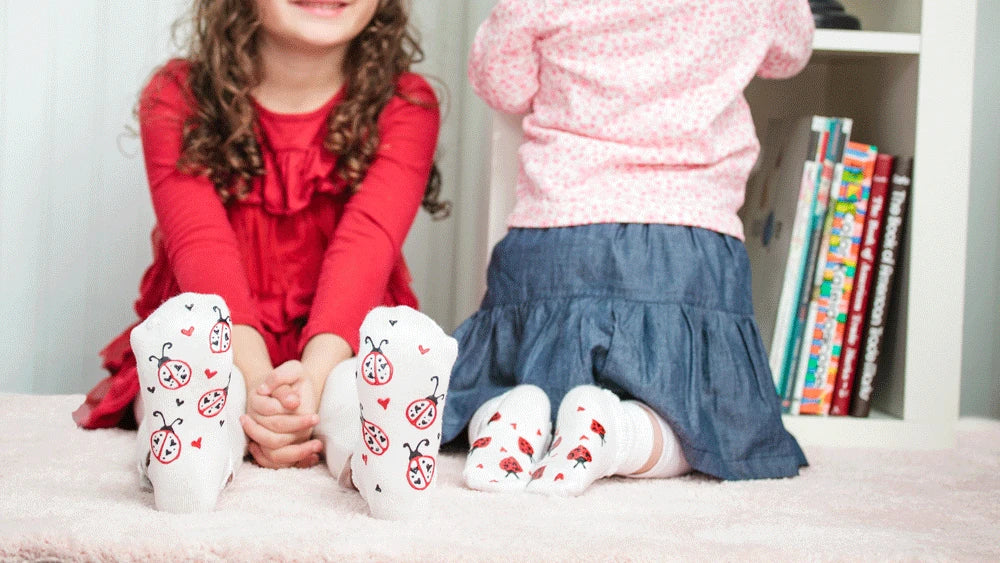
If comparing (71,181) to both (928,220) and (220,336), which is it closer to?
(220,336)

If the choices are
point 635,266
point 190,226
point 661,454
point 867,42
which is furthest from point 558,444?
point 867,42

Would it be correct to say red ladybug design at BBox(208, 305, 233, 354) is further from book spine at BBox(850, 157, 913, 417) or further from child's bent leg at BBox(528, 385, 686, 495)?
book spine at BBox(850, 157, 913, 417)

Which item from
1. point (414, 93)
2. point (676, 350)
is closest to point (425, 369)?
point (676, 350)

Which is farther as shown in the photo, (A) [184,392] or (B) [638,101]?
(B) [638,101]

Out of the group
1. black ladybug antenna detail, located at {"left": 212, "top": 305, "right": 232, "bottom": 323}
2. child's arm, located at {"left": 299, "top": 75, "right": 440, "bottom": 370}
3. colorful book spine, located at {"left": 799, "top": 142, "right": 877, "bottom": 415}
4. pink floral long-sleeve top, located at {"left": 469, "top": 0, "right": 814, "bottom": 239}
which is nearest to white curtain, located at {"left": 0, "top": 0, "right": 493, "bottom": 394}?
child's arm, located at {"left": 299, "top": 75, "right": 440, "bottom": 370}

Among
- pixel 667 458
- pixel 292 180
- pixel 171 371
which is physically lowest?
pixel 667 458

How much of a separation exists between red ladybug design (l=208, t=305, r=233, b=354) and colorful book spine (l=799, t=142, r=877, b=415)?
735mm

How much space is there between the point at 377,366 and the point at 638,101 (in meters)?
0.50

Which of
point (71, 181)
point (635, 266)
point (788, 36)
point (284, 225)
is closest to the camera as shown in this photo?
point (635, 266)

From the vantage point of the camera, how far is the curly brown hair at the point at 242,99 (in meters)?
1.15

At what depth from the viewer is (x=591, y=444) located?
2.65 feet

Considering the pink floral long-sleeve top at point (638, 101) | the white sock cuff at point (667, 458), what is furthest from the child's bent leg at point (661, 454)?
the pink floral long-sleeve top at point (638, 101)

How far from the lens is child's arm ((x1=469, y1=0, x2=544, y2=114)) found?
107 centimetres

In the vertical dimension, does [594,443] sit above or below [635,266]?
below
